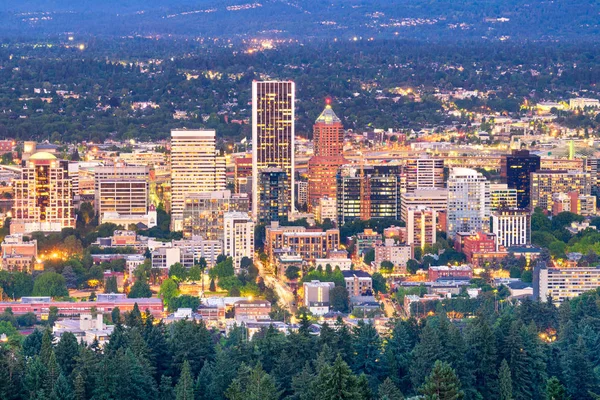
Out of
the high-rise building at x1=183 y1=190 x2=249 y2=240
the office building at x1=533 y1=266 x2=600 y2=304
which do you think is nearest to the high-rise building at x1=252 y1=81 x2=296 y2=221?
the high-rise building at x1=183 y1=190 x2=249 y2=240

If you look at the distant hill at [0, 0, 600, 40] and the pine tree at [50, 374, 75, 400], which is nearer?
the pine tree at [50, 374, 75, 400]

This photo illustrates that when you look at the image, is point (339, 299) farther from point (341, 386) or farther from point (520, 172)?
point (520, 172)

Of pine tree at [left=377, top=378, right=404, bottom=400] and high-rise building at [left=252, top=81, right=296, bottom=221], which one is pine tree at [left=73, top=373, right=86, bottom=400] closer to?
pine tree at [left=377, top=378, right=404, bottom=400]

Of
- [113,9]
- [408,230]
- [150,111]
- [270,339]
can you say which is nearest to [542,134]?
[150,111]

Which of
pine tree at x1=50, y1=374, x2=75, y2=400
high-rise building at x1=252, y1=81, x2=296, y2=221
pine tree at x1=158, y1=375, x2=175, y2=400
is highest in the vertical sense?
high-rise building at x1=252, y1=81, x2=296, y2=221

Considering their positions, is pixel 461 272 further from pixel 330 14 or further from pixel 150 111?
pixel 330 14

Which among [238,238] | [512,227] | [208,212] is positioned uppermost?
[208,212]

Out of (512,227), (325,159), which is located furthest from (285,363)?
(325,159)

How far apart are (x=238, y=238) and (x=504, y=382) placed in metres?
17.2

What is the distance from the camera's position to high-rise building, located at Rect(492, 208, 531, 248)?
45.7 meters

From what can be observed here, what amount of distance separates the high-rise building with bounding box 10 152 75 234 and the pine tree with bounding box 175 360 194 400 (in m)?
21.4

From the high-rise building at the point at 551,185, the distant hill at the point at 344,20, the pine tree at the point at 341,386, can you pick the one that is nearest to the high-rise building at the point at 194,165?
the high-rise building at the point at 551,185

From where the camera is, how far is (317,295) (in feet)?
125

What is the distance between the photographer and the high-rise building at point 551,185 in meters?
52.2
